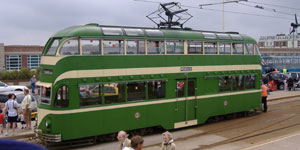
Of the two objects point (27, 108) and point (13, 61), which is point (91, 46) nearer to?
point (27, 108)

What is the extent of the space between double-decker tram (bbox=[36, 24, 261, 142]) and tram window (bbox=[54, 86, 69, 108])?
0.10 feet

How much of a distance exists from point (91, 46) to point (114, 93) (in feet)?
5.99

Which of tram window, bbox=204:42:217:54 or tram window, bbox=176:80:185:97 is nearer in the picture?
tram window, bbox=176:80:185:97

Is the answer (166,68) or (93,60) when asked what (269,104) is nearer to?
(166,68)

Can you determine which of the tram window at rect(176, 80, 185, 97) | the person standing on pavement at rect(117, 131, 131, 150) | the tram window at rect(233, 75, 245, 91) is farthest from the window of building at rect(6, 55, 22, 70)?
the person standing on pavement at rect(117, 131, 131, 150)

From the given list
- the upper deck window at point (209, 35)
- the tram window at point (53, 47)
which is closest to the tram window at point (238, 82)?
the upper deck window at point (209, 35)

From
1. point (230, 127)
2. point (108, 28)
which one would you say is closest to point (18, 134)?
point (108, 28)

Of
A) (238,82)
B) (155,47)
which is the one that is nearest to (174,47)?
(155,47)

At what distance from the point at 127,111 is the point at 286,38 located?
122650 mm

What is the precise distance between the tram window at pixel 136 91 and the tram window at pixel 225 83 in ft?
15.3

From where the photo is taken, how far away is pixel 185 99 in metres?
14.1

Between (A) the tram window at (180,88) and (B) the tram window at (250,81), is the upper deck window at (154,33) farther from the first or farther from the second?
(B) the tram window at (250,81)

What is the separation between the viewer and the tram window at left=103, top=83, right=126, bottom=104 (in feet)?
38.4

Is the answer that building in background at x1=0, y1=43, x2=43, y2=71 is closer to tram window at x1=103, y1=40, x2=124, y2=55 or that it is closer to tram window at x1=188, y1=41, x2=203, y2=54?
tram window at x1=188, y1=41, x2=203, y2=54
